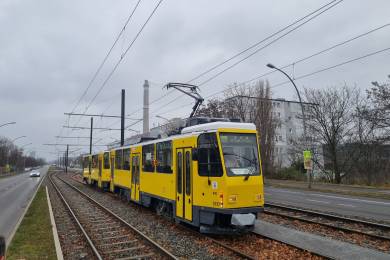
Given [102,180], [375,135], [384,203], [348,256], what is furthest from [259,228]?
[375,135]

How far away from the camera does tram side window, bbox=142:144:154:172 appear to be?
45.4ft

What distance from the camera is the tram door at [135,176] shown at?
15766 millimetres

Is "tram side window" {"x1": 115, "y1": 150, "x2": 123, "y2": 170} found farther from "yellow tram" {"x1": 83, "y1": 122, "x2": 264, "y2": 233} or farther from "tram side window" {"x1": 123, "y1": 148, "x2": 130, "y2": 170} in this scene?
"yellow tram" {"x1": 83, "y1": 122, "x2": 264, "y2": 233}

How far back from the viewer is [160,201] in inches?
520

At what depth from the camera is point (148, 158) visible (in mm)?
14359

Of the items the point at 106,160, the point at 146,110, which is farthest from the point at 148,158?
the point at 146,110

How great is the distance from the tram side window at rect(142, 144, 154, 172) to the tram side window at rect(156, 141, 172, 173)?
733mm

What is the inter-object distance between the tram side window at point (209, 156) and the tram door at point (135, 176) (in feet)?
21.3

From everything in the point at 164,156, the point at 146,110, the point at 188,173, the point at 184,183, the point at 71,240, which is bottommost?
the point at 71,240

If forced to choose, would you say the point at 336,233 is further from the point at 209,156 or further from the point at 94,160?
the point at 94,160

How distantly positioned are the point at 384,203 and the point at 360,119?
15365mm

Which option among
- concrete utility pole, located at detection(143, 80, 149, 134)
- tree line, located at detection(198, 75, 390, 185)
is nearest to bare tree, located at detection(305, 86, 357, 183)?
tree line, located at detection(198, 75, 390, 185)

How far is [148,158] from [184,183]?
402 centimetres

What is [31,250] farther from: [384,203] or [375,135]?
[375,135]
